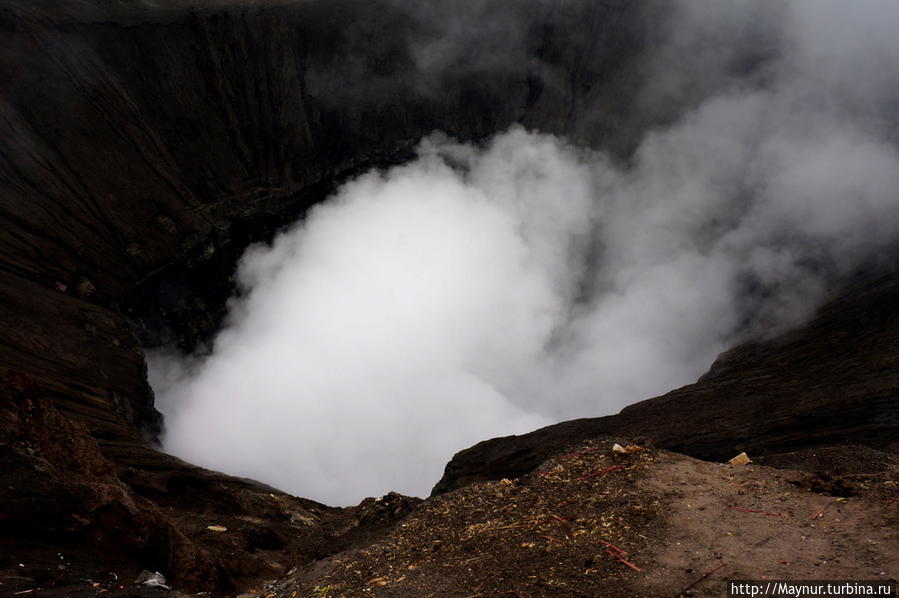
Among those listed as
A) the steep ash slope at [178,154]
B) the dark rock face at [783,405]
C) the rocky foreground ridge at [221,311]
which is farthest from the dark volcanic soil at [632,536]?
the steep ash slope at [178,154]

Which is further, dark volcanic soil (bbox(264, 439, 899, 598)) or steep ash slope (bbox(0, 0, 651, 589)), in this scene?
steep ash slope (bbox(0, 0, 651, 589))

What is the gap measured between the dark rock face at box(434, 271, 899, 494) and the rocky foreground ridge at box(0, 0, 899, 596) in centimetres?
7

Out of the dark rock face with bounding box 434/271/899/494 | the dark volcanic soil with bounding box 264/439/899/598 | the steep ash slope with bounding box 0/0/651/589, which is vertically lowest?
the dark volcanic soil with bounding box 264/439/899/598

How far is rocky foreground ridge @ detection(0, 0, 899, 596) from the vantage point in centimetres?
714

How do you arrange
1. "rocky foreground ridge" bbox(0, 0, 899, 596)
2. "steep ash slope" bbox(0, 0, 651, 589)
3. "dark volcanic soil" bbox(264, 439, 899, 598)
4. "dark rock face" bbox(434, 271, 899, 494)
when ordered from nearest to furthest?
"dark volcanic soil" bbox(264, 439, 899, 598) < "rocky foreground ridge" bbox(0, 0, 899, 596) < "dark rock face" bbox(434, 271, 899, 494) < "steep ash slope" bbox(0, 0, 651, 589)

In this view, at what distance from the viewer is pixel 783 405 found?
1330 centimetres

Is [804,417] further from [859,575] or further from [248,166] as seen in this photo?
[248,166]

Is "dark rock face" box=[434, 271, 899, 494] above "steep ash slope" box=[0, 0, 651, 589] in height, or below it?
below

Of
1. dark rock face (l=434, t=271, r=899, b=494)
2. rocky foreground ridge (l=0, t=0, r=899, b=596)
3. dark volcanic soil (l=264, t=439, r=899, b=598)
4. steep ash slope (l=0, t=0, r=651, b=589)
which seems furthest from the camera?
steep ash slope (l=0, t=0, r=651, b=589)

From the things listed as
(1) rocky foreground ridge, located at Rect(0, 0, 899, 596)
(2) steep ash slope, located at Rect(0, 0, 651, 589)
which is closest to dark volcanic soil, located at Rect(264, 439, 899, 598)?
(1) rocky foreground ridge, located at Rect(0, 0, 899, 596)

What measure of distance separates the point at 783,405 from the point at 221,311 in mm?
23231

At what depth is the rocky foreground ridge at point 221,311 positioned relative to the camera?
714 centimetres

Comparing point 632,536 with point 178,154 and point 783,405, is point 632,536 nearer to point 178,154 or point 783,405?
point 783,405

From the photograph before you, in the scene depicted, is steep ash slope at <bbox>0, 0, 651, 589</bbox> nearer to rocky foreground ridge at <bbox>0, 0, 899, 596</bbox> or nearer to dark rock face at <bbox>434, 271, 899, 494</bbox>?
rocky foreground ridge at <bbox>0, 0, 899, 596</bbox>
